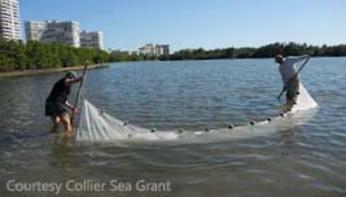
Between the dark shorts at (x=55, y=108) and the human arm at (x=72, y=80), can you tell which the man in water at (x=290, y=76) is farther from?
the dark shorts at (x=55, y=108)

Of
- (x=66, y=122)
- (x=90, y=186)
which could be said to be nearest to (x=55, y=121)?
(x=66, y=122)

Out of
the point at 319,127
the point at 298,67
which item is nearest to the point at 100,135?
the point at 319,127

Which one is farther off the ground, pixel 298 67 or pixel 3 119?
pixel 298 67

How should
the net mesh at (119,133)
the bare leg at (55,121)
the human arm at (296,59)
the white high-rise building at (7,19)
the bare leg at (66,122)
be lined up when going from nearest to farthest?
the net mesh at (119,133) → the bare leg at (66,122) → the bare leg at (55,121) → the human arm at (296,59) → the white high-rise building at (7,19)

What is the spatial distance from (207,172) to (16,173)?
13.9 ft

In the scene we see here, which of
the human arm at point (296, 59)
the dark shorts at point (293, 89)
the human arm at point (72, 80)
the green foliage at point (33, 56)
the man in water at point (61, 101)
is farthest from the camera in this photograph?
the green foliage at point (33, 56)

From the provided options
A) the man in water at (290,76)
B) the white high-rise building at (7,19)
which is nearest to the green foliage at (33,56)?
the white high-rise building at (7,19)

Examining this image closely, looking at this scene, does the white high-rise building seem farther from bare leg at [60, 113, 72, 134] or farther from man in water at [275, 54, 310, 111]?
bare leg at [60, 113, 72, 134]

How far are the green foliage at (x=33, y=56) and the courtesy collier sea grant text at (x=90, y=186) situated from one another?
84269 mm

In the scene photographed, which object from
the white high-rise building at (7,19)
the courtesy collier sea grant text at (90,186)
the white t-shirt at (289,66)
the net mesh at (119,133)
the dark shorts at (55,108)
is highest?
the white high-rise building at (7,19)

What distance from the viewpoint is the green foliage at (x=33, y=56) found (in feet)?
315

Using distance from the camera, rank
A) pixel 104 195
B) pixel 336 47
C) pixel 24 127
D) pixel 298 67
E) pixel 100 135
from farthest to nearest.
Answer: pixel 336 47 < pixel 298 67 < pixel 24 127 < pixel 100 135 < pixel 104 195

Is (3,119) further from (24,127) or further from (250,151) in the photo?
(250,151)

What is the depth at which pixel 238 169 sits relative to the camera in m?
10.5
